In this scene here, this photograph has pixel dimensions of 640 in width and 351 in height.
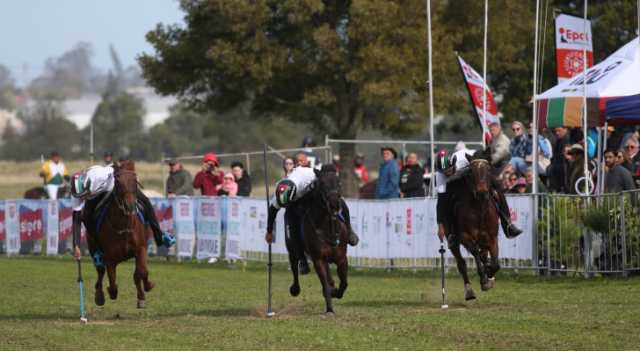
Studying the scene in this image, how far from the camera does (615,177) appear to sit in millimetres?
22156

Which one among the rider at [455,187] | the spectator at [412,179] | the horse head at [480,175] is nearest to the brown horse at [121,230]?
the rider at [455,187]

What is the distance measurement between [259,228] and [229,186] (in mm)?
2115

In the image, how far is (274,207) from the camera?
17.0 metres

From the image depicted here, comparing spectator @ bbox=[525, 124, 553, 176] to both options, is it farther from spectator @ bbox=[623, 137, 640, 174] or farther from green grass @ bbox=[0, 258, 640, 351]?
green grass @ bbox=[0, 258, 640, 351]

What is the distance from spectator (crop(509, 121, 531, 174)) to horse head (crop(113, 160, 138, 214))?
11189 millimetres

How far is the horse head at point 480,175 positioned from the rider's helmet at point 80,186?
16.4 feet

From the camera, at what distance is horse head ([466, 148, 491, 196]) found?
57.0 feet

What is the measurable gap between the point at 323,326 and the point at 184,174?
1760cm

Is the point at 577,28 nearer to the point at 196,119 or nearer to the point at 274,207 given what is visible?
the point at 274,207

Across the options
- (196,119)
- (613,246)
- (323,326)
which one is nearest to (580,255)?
(613,246)

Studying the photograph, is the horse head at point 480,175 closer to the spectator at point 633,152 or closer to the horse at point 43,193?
the spectator at point 633,152

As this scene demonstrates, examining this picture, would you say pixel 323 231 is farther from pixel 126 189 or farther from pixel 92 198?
pixel 92 198

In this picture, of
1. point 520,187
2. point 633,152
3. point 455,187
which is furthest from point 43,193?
point 455,187

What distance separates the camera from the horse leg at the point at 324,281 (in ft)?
53.7
